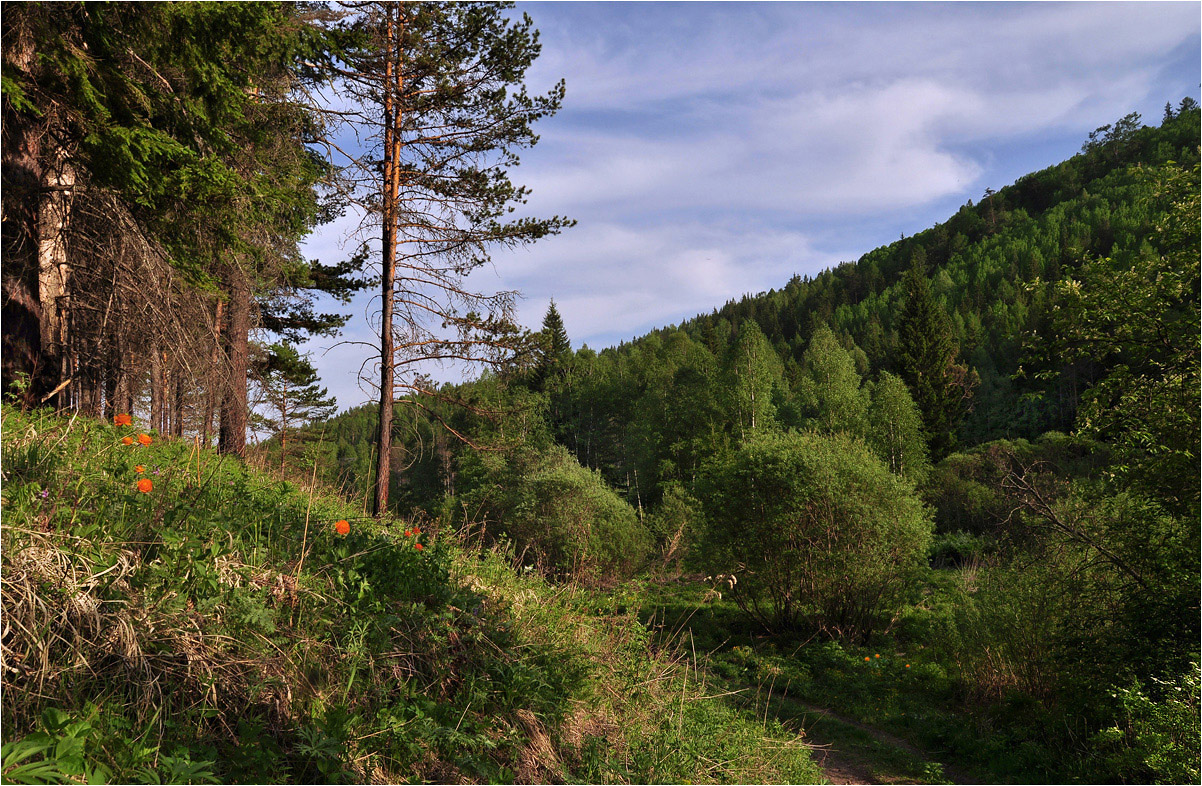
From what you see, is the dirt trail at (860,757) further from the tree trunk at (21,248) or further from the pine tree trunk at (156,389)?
the tree trunk at (21,248)

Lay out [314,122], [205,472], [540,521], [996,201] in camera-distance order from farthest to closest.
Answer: [996,201] < [540,521] < [314,122] < [205,472]

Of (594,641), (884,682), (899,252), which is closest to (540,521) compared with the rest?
(884,682)

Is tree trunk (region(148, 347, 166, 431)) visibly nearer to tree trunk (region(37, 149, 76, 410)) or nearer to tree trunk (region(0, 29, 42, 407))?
tree trunk (region(37, 149, 76, 410))

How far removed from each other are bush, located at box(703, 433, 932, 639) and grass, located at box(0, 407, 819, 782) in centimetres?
1066

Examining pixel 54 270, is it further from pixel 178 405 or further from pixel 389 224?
pixel 389 224

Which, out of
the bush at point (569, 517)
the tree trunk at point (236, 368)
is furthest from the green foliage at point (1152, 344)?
the bush at point (569, 517)

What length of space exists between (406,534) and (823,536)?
12268mm

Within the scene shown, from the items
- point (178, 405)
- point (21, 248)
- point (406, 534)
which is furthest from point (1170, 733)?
point (21, 248)

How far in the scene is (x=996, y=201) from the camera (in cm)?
10569

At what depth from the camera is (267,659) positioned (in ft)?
8.84

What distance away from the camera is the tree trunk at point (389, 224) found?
10.8 metres

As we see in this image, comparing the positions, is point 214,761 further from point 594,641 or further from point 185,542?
point 594,641

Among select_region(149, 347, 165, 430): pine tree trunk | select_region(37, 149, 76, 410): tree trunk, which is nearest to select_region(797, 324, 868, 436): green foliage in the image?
select_region(149, 347, 165, 430): pine tree trunk

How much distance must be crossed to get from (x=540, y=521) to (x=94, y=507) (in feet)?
68.7
